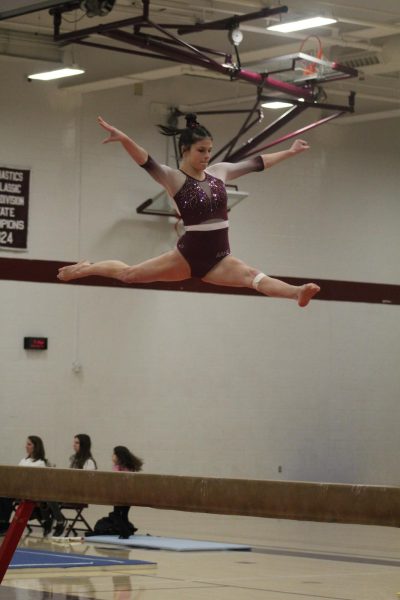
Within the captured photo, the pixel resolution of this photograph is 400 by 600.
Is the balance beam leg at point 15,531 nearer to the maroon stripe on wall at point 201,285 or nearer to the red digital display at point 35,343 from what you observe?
the red digital display at point 35,343

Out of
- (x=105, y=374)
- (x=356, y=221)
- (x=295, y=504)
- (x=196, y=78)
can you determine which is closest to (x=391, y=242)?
(x=356, y=221)

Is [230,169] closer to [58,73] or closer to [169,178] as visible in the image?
[169,178]

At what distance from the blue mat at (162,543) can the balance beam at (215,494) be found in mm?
5451

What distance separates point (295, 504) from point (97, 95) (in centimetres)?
1303

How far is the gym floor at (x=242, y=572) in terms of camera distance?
9523 mm

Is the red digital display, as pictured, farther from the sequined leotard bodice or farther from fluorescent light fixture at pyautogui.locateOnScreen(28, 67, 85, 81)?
the sequined leotard bodice

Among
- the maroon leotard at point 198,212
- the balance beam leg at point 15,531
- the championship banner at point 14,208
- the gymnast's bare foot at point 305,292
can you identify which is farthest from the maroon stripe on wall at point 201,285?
the gymnast's bare foot at point 305,292

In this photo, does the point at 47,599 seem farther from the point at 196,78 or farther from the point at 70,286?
the point at 196,78

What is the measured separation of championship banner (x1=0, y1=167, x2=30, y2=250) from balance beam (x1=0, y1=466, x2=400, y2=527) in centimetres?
971

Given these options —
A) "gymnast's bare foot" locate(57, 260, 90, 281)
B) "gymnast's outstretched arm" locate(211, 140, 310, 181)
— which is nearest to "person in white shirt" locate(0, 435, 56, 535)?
"gymnast's bare foot" locate(57, 260, 90, 281)

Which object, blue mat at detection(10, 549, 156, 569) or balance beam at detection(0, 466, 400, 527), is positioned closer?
balance beam at detection(0, 466, 400, 527)

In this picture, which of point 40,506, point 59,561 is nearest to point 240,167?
point 59,561

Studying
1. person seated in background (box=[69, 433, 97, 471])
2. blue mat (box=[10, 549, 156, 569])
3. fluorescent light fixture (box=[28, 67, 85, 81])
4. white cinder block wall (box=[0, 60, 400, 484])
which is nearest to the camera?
blue mat (box=[10, 549, 156, 569])

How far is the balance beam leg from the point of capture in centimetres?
772
